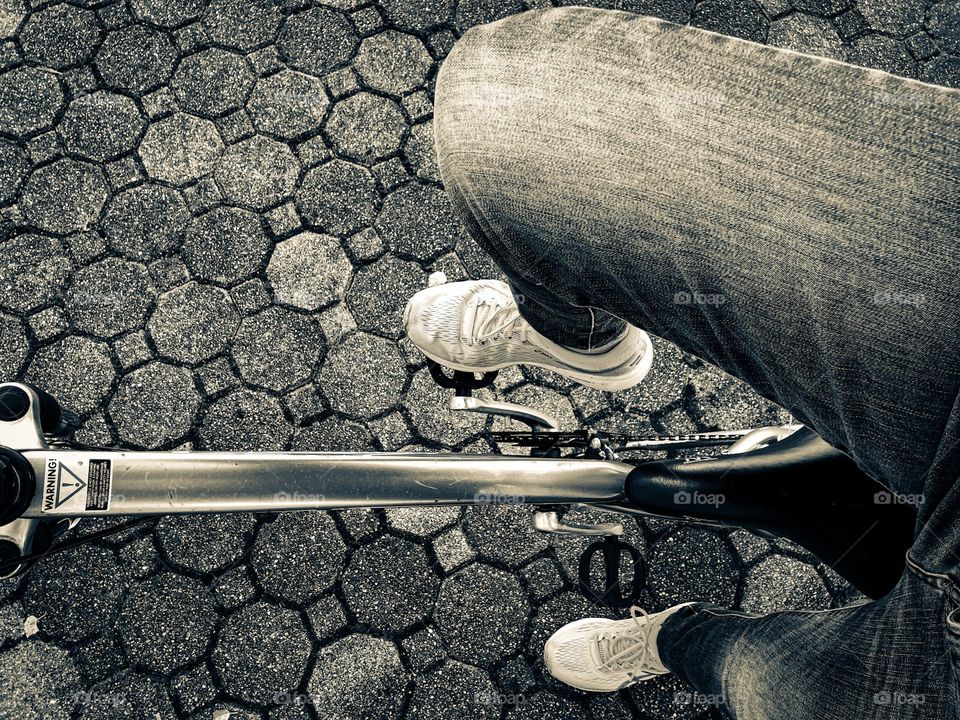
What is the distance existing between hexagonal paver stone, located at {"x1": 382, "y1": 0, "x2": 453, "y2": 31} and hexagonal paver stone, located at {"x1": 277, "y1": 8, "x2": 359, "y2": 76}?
15 centimetres

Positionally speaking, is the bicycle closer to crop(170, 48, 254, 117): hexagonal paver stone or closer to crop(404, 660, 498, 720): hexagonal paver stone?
crop(404, 660, 498, 720): hexagonal paver stone

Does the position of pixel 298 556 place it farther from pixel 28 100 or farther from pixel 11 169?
pixel 28 100

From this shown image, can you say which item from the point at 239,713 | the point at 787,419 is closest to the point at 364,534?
the point at 239,713

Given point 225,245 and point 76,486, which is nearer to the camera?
point 76,486

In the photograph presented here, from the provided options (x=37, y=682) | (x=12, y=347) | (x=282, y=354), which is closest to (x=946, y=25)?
(x=282, y=354)

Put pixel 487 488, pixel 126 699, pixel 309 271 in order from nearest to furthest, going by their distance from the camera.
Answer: pixel 487 488 < pixel 126 699 < pixel 309 271

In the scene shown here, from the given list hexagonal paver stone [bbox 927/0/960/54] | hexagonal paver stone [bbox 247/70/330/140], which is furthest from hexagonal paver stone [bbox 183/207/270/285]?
hexagonal paver stone [bbox 927/0/960/54]

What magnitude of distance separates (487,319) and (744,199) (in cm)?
102

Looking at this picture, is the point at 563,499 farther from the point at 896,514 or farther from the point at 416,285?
the point at 416,285

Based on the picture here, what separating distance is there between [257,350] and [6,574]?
914mm

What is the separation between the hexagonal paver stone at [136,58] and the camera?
7.90ft

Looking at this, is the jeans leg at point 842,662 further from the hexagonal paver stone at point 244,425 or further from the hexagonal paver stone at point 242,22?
the hexagonal paver stone at point 242,22

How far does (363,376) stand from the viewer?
2195 mm

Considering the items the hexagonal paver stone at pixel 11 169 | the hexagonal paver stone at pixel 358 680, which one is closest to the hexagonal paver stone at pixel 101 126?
the hexagonal paver stone at pixel 11 169
